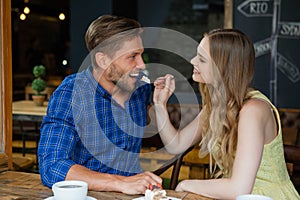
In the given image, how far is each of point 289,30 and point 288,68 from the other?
1.44 feet

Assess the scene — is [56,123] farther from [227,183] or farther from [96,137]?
[227,183]

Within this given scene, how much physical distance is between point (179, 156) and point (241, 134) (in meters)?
0.60

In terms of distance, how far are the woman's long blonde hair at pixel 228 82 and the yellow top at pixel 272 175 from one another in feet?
0.34

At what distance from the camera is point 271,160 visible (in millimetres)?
1830

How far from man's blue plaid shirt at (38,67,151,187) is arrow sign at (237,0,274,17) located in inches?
131

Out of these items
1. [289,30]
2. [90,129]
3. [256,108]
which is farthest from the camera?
[289,30]

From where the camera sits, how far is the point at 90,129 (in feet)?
6.20

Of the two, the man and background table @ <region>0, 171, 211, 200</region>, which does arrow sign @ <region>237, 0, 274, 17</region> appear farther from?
background table @ <region>0, 171, 211, 200</region>

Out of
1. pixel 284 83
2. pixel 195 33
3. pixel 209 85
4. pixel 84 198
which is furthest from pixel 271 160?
pixel 195 33

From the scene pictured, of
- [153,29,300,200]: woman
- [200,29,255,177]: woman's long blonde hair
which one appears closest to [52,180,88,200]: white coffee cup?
[153,29,300,200]: woman

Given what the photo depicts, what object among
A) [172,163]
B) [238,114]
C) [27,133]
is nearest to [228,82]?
[238,114]

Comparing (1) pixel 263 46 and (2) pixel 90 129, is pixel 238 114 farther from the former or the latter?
(1) pixel 263 46

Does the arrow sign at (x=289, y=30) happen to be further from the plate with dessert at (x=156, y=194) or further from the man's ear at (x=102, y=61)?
the plate with dessert at (x=156, y=194)

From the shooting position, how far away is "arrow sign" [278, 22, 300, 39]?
4.96m
